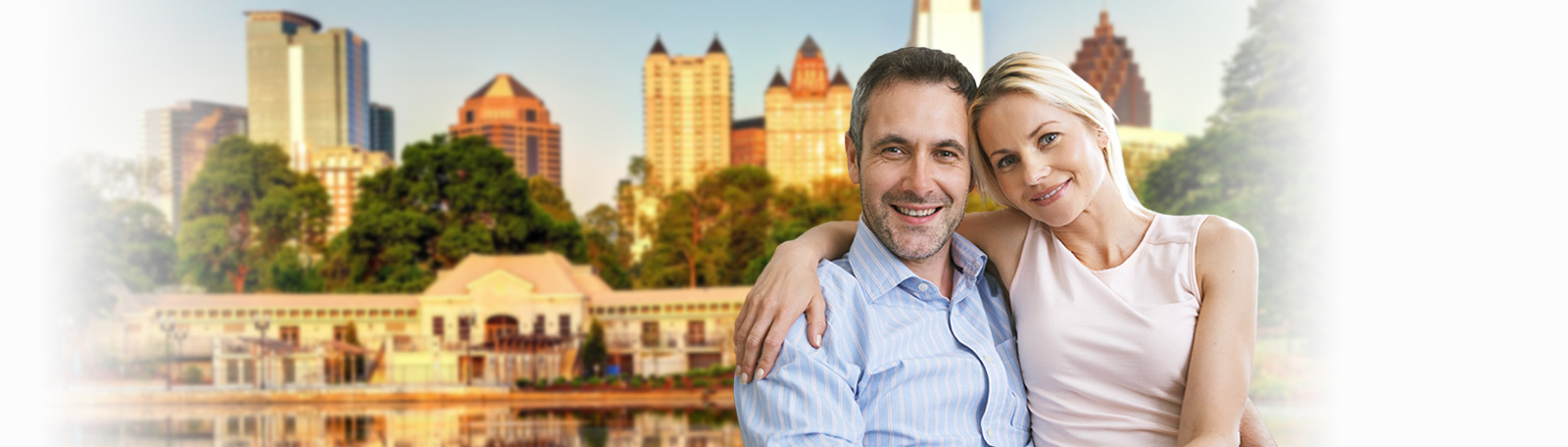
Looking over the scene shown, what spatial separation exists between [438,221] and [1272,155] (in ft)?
46.3

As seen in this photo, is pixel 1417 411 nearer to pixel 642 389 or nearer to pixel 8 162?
pixel 8 162

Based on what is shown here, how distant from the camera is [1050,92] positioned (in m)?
1.25

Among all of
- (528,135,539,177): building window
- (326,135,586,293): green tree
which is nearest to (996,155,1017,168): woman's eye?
(326,135,586,293): green tree

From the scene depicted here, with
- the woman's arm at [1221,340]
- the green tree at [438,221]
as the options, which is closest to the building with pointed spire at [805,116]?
the green tree at [438,221]

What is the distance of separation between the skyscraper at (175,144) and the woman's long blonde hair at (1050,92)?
23566mm

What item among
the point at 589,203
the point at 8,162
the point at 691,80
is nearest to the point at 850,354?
the point at 8,162

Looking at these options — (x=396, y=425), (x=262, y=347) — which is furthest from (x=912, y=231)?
(x=262, y=347)

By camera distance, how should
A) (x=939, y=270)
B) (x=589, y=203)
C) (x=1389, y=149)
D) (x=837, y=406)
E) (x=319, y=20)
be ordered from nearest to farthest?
(x=837, y=406), (x=939, y=270), (x=1389, y=149), (x=589, y=203), (x=319, y=20)

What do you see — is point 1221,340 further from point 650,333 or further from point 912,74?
point 650,333

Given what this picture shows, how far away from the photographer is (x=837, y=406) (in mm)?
1200

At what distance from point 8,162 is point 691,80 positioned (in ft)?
69.3

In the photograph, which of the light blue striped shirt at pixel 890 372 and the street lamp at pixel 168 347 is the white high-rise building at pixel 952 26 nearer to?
the street lamp at pixel 168 347

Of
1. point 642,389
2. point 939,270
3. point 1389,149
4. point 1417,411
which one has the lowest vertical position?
point 642,389

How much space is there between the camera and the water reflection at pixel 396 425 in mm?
15203
